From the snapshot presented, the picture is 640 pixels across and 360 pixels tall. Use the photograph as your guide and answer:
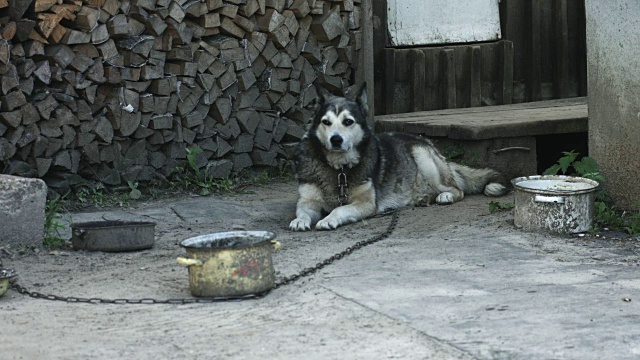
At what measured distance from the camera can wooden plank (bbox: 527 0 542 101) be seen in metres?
10.1

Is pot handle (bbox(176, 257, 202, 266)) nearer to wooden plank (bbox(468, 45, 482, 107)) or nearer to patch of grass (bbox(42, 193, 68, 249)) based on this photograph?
patch of grass (bbox(42, 193, 68, 249))

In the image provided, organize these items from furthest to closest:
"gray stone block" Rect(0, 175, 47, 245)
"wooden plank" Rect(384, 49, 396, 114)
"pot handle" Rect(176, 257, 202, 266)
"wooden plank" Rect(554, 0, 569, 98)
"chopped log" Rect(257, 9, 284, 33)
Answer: "wooden plank" Rect(554, 0, 569, 98)
"wooden plank" Rect(384, 49, 396, 114)
"chopped log" Rect(257, 9, 284, 33)
"gray stone block" Rect(0, 175, 47, 245)
"pot handle" Rect(176, 257, 202, 266)

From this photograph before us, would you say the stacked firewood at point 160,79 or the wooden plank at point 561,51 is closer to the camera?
the stacked firewood at point 160,79

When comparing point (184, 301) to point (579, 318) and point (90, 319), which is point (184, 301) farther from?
point (579, 318)

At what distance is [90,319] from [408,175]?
163 inches

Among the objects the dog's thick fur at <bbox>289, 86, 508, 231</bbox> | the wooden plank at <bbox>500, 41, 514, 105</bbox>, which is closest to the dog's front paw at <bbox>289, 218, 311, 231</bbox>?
the dog's thick fur at <bbox>289, 86, 508, 231</bbox>

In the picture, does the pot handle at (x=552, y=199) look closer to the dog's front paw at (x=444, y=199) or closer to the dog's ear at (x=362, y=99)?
the dog's front paw at (x=444, y=199)

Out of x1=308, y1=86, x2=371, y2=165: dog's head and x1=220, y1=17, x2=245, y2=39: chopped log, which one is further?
x1=220, y1=17, x2=245, y2=39: chopped log

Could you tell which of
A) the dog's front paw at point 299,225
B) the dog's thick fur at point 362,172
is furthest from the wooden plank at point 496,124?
the dog's front paw at point 299,225

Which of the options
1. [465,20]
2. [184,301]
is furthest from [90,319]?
[465,20]

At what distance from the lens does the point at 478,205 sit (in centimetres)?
780

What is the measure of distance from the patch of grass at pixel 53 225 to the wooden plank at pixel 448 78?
4008 mm

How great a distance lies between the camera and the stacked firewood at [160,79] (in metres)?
7.31

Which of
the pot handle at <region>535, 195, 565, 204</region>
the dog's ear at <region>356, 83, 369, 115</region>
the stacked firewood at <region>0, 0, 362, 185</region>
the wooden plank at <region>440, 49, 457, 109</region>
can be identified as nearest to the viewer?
the pot handle at <region>535, 195, 565, 204</region>
